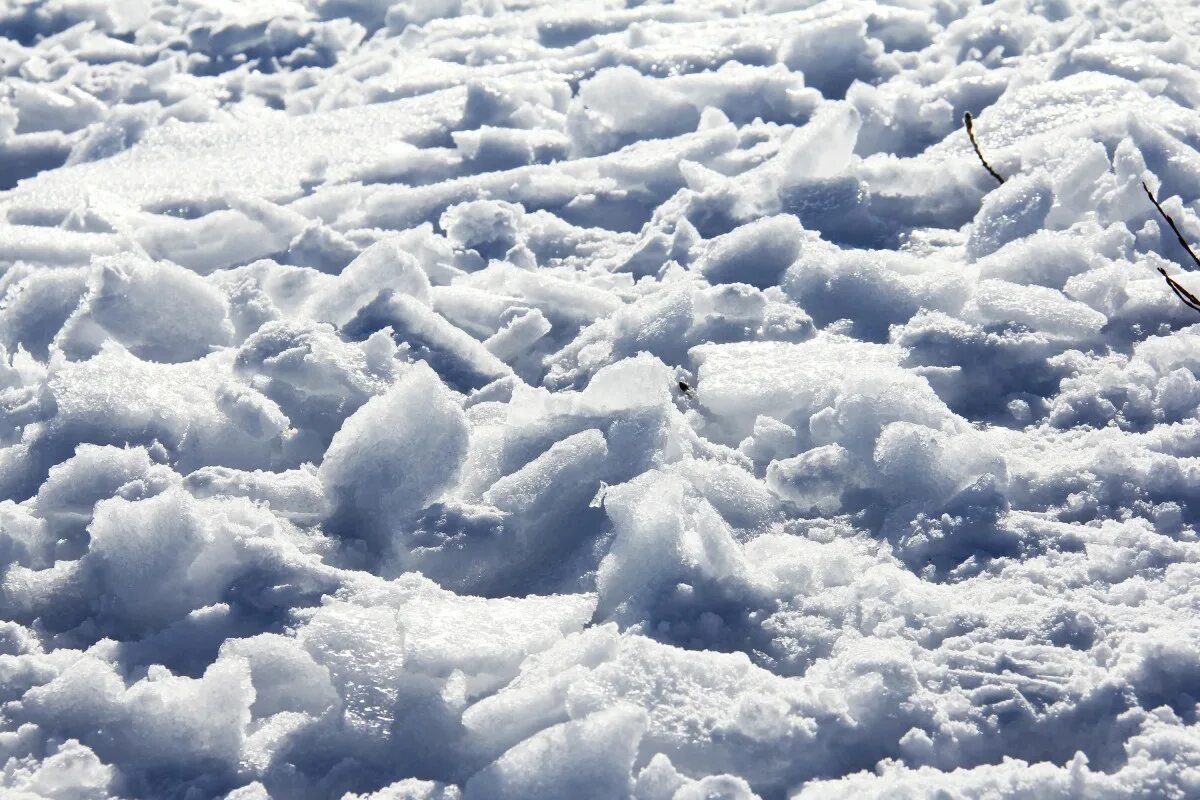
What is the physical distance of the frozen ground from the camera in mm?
1708

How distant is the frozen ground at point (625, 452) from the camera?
67.2 inches

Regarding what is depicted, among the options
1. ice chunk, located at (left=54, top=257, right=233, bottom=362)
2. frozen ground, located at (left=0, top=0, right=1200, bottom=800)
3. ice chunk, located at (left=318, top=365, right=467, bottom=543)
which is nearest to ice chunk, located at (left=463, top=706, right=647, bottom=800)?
frozen ground, located at (left=0, top=0, right=1200, bottom=800)

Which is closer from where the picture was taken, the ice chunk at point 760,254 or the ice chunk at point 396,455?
the ice chunk at point 396,455

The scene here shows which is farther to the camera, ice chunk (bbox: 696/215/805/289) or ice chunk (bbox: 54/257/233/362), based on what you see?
ice chunk (bbox: 696/215/805/289)

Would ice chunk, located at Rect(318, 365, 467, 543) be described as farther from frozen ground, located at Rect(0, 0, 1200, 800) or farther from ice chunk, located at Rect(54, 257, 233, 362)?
ice chunk, located at Rect(54, 257, 233, 362)

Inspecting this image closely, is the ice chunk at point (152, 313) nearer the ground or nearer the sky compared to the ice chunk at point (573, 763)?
nearer the sky

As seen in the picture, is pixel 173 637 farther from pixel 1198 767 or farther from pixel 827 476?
pixel 1198 767

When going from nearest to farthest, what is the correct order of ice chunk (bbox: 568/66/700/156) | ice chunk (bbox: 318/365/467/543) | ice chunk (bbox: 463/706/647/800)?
ice chunk (bbox: 463/706/647/800), ice chunk (bbox: 318/365/467/543), ice chunk (bbox: 568/66/700/156)

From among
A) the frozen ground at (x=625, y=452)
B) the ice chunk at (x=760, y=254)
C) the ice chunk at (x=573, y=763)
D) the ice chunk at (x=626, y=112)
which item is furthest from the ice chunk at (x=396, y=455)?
the ice chunk at (x=626, y=112)

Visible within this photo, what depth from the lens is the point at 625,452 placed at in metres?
2.27

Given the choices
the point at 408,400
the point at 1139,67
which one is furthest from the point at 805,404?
the point at 1139,67

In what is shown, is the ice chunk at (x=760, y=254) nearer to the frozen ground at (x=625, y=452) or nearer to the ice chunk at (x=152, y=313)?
the frozen ground at (x=625, y=452)

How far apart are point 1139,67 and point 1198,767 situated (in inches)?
118

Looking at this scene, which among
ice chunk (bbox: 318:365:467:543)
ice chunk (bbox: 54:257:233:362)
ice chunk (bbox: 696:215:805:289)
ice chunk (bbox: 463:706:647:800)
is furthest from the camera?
ice chunk (bbox: 696:215:805:289)
